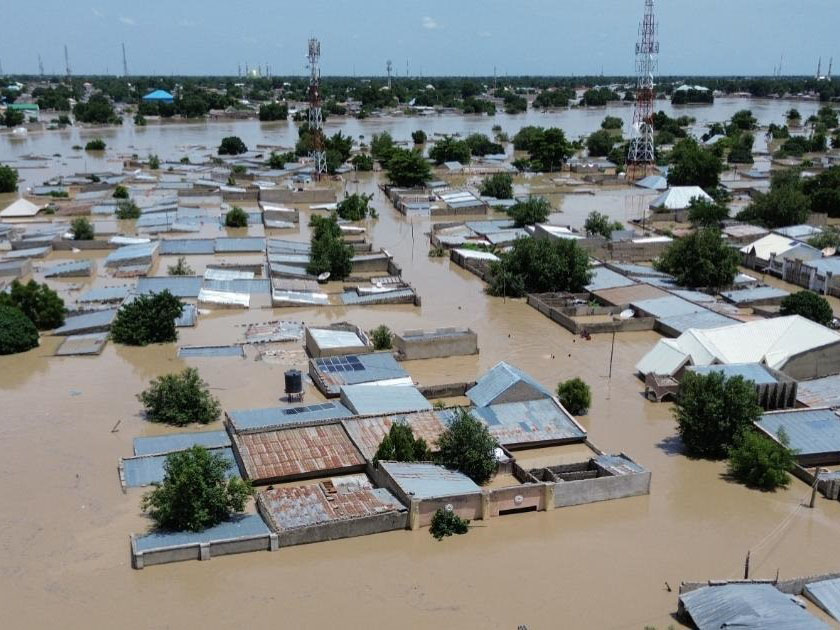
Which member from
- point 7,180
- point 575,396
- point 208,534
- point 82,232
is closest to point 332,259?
point 82,232

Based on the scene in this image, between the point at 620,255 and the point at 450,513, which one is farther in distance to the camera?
the point at 620,255

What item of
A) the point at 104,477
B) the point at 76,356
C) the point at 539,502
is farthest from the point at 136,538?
the point at 76,356

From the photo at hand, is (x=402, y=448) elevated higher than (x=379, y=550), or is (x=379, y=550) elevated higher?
(x=402, y=448)

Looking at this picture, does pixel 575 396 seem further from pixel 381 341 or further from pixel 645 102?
pixel 645 102

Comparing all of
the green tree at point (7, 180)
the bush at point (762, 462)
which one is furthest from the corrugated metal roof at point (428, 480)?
the green tree at point (7, 180)

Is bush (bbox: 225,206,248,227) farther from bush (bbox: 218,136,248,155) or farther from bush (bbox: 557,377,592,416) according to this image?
bush (bbox: 218,136,248,155)

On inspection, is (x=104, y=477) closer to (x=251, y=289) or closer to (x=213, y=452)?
(x=213, y=452)
